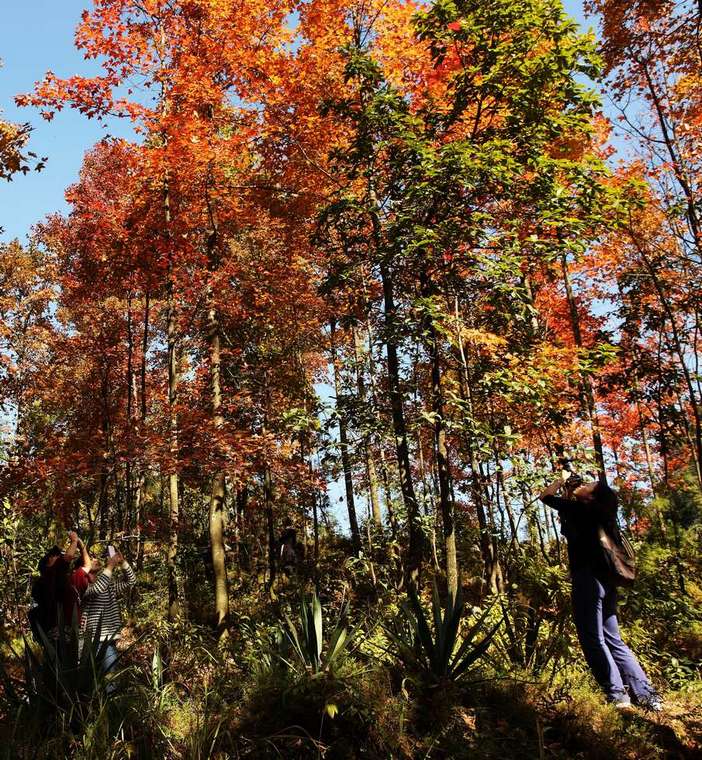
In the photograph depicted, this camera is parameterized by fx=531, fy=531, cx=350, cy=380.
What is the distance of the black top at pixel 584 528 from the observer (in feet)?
15.2

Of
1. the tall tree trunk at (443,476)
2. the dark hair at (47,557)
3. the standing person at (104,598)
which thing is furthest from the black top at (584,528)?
the dark hair at (47,557)

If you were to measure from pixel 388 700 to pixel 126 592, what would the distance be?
34.7 feet

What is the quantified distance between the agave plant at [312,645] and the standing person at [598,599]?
2.05 meters

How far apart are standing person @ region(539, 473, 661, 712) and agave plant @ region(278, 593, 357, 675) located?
6.73ft

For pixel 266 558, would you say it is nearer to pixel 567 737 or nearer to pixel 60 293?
pixel 60 293

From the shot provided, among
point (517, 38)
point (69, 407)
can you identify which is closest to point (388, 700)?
point (517, 38)

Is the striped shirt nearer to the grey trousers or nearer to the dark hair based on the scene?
the dark hair

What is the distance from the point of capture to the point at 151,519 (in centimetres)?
1141

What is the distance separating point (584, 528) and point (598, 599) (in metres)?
0.59

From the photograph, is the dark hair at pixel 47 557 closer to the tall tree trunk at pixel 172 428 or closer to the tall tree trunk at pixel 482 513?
the tall tree trunk at pixel 172 428

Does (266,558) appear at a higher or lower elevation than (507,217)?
lower

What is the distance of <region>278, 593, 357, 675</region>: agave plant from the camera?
4410 millimetres

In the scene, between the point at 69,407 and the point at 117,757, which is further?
the point at 69,407

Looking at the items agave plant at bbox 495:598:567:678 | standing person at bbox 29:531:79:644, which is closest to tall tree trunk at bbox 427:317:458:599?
agave plant at bbox 495:598:567:678
